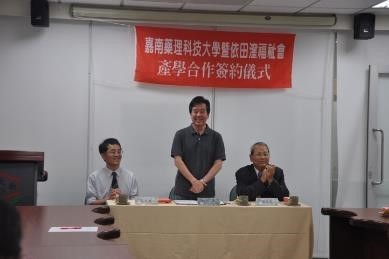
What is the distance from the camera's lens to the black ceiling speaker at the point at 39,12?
476 cm

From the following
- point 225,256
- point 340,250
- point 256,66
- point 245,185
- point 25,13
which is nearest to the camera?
point 225,256

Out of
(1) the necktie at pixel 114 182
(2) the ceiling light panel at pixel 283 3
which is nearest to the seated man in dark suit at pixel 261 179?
(1) the necktie at pixel 114 182

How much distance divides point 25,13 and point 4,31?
0.27 metres

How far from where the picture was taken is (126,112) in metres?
5.09

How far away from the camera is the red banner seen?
16.6 feet

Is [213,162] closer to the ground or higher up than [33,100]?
closer to the ground

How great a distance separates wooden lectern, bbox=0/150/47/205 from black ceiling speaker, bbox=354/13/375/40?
3.40m

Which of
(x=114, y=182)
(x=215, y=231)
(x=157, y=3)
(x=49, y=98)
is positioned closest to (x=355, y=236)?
(x=215, y=231)

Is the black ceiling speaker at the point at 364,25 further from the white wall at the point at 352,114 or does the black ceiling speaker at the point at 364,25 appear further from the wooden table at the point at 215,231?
the wooden table at the point at 215,231

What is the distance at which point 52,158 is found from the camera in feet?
16.3

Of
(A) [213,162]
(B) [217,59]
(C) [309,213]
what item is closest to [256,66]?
(B) [217,59]

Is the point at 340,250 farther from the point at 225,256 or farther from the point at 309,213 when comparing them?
the point at 225,256

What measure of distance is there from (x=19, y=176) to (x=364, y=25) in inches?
141

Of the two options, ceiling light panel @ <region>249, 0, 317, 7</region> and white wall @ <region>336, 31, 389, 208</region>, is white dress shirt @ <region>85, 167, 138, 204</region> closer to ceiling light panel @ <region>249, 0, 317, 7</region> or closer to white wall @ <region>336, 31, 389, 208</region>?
ceiling light panel @ <region>249, 0, 317, 7</region>
